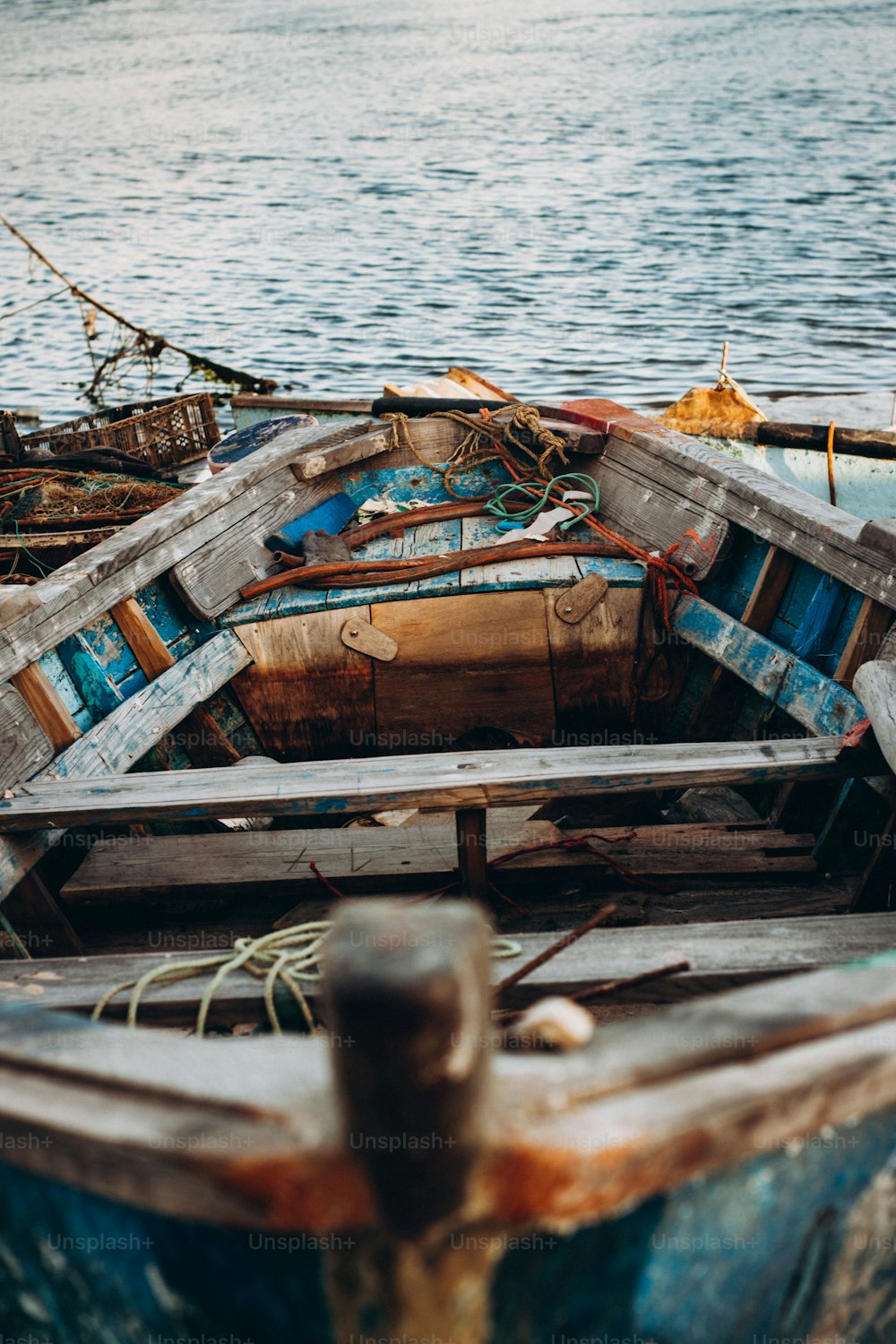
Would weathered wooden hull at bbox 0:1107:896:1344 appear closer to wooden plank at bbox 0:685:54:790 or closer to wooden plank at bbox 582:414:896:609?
wooden plank at bbox 0:685:54:790

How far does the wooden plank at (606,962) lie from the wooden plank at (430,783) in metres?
0.45

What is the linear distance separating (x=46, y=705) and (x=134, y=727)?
15.1 inches

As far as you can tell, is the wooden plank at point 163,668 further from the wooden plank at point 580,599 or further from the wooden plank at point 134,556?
the wooden plank at point 580,599

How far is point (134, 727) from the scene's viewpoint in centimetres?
356

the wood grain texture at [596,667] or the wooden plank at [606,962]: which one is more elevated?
the wooden plank at [606,962]

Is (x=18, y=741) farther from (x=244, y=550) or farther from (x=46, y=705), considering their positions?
(x=244, y=550)

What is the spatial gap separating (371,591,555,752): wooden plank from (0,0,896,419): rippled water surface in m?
10.1

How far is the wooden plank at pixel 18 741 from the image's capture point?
300 cm

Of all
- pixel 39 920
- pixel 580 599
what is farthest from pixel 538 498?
pixel 39 920

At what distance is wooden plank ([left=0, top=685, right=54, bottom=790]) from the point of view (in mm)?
2998

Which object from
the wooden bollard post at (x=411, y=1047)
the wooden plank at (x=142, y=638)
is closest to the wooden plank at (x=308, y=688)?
the wooden plank at (x=142, y=638)

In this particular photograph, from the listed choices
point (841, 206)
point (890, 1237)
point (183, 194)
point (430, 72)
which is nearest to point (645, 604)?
point (890, 1237)

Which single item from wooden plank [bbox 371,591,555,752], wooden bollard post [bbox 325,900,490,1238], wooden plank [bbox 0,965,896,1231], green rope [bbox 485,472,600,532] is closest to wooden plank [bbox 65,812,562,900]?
wooden plank [bbox 371,591,555,752]

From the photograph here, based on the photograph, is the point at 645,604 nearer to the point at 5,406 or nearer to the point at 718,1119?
the point at 718,1119
